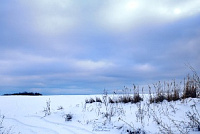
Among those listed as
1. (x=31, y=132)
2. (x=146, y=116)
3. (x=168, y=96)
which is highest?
(x=168, y=96)

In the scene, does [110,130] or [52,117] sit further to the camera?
[52,117]

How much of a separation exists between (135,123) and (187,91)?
2.66 m

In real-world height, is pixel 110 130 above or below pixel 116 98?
below

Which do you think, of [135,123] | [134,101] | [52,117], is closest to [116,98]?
[134,101]

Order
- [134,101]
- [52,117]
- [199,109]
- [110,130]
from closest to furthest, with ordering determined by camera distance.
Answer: [110,130], [199,109], [52,117], [134,101]

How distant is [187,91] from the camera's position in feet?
22.1

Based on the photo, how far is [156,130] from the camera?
14.7 feet

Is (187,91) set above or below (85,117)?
above

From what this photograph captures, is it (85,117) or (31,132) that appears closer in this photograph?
(31,132)

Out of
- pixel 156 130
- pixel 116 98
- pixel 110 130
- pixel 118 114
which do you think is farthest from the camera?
pixel 116 98

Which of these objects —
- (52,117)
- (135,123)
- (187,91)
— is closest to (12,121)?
(52,117)

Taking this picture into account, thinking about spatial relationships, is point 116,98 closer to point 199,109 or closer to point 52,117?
point 52,117

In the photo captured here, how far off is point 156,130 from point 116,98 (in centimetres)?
383

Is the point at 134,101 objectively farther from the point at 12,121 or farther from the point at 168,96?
the point at 12,121
